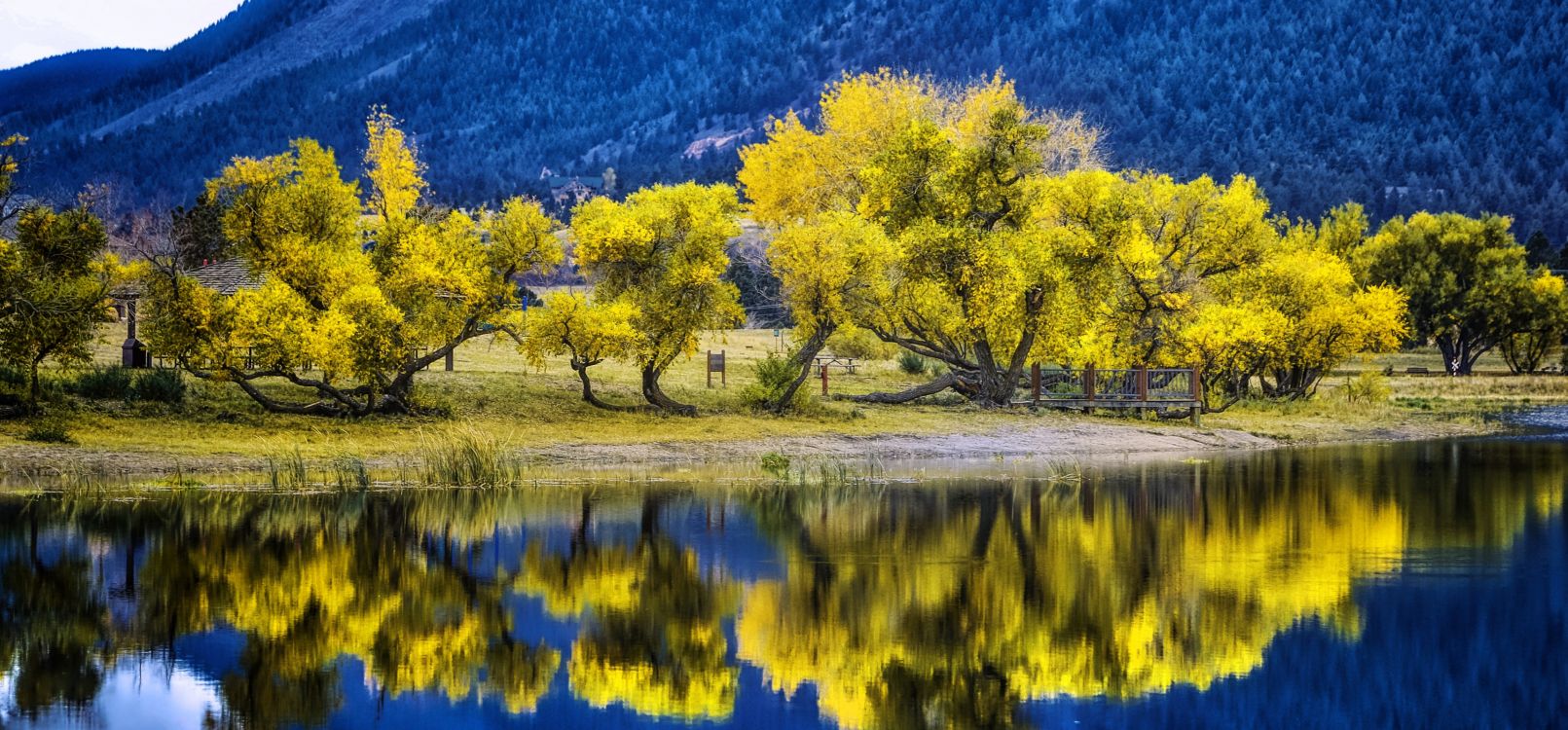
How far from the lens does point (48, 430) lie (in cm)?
3669

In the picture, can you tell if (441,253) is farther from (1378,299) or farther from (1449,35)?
(1449,35)

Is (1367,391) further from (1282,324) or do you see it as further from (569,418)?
(569,418)

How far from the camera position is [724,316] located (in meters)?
47.0

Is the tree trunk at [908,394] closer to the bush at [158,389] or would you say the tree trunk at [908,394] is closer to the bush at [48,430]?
the bush at [158,389]

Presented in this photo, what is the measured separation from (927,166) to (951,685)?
118 ft

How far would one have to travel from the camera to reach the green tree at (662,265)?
45469 mm

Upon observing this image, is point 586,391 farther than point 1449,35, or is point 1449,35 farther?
point 1449,35

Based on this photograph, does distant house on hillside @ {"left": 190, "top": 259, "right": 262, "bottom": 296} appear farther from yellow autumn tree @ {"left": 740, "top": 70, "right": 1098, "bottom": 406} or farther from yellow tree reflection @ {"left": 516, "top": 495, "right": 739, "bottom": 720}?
yellow tree reflection @ {"left": 516, "top": 495, "right": 739, "bottom": 720}

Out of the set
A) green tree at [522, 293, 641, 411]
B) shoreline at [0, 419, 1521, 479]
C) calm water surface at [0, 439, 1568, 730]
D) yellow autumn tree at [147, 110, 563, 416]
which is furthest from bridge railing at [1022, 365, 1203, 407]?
calm water surface at [0, 439, 1568, 730]

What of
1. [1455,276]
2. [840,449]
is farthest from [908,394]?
[1455,276]

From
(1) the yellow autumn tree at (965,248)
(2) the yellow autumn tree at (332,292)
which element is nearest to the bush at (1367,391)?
(1) the yellow autumn tree at (965,248)

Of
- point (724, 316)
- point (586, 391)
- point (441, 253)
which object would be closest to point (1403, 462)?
point (724, 316)

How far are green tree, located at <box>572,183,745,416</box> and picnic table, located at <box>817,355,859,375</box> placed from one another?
15.4m

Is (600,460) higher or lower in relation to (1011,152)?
lower
